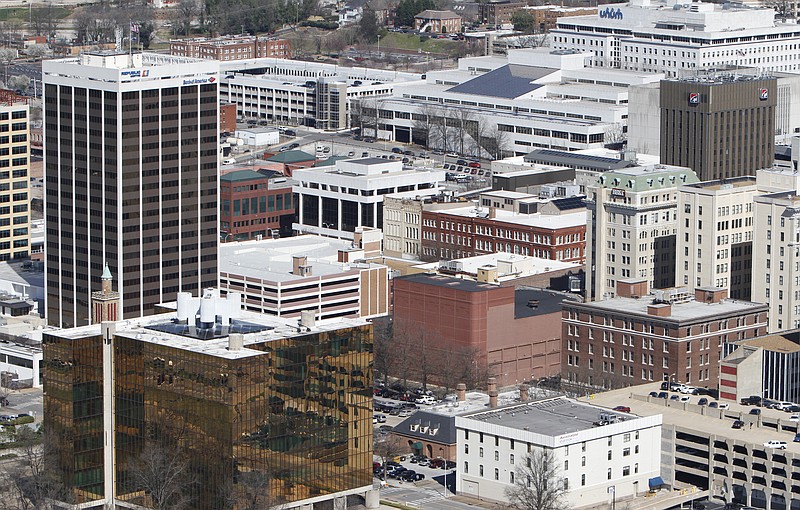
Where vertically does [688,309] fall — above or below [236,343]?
below

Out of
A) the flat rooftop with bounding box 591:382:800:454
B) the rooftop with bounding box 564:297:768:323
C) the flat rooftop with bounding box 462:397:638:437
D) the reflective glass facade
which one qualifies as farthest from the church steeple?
the rooftop with bounding box 564:297:768:323

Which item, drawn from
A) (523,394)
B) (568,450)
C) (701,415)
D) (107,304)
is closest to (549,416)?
(568,450)

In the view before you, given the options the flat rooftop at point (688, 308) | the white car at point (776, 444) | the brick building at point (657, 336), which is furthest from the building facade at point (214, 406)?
the flat rooftop at point (688, 308)

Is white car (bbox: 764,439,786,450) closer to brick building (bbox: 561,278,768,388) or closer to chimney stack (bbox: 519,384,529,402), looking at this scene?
chimney stack (bbox: 519,384,529,402)

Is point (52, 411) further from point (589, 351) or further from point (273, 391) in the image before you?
point (589, 351)

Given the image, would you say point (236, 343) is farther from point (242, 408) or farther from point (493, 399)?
point (493, 399)

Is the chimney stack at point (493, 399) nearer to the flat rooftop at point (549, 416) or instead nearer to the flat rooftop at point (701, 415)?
the flat rooftop at point (549, 416)

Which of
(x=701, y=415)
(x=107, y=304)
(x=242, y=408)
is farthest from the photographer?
(x=701, y=415)
